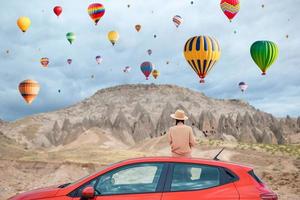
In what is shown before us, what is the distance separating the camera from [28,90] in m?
63.8

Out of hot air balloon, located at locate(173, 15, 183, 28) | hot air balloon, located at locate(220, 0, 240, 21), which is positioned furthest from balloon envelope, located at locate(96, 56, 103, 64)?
hot air balloon, located at locate(220, 0, 240, 21)

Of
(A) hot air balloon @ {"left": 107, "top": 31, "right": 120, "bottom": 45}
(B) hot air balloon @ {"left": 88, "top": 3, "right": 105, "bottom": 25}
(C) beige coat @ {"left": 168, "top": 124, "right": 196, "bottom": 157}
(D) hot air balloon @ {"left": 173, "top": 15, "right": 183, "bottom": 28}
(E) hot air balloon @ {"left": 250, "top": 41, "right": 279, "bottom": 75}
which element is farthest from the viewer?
(A) hot air balloon @ {"left": 107, "top": 31, "right": 120, "bottom": 45}

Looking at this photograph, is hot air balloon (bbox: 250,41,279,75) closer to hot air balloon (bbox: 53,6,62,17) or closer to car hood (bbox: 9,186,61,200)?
hot air balloon (bbox: 53,6,62,17)

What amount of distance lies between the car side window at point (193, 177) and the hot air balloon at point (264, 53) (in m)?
45.6

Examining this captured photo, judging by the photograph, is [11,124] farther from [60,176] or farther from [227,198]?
[227,198]

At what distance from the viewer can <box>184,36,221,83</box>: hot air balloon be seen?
49250 millimetres

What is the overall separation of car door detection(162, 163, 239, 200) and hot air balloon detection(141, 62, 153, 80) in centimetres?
6928

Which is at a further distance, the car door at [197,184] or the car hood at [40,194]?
the car hood at [40,194]

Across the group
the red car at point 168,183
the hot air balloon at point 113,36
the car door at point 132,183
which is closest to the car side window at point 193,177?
the red car at point 168,183

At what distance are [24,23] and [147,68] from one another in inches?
803

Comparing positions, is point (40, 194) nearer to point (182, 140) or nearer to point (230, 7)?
point (182, 140)

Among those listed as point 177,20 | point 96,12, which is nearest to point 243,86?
point 177,20

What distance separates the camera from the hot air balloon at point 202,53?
49.2m

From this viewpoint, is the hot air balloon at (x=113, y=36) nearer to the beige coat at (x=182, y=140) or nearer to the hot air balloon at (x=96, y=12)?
the hot air balloon at (x=96, y=12)
